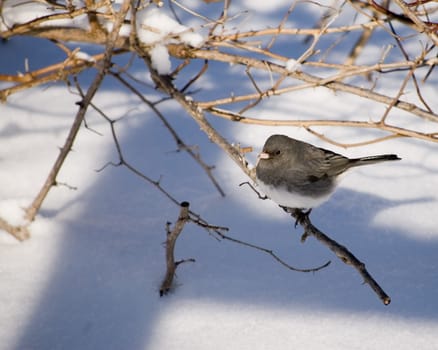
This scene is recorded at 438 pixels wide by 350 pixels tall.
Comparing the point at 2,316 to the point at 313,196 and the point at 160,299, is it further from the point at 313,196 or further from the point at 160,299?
the point at 313,196

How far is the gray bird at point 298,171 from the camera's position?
2480 millimetres

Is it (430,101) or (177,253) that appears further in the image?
(430,101)

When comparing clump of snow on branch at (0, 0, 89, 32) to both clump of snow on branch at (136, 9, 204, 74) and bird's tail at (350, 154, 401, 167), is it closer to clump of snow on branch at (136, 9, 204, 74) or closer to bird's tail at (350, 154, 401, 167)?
clump of snow on branch at (136, 9, 204, 74)

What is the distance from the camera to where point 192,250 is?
9.56 ft

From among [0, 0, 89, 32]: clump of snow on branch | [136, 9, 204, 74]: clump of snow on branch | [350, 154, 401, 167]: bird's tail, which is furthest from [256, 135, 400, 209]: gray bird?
[0, 0, 89, 32]: clump of snow on branch

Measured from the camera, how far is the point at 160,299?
102 inches

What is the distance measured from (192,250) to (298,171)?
0.70m

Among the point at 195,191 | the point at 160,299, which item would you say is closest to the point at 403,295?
the point at 160,299

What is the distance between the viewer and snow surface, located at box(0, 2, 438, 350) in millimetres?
2395

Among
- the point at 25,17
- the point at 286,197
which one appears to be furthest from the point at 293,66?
the point at 25,17

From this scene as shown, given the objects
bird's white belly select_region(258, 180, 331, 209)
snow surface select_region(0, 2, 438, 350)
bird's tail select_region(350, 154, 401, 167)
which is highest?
bird's tail select_region(350, 154, 401, 167)

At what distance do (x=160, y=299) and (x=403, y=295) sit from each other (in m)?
1.06

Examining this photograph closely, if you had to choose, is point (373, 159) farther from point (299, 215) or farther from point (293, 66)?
point (293, 66)

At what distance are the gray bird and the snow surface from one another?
0.43 m
